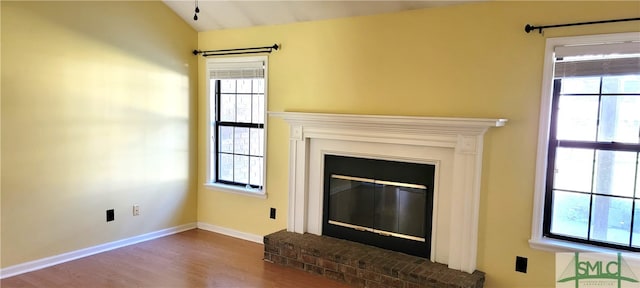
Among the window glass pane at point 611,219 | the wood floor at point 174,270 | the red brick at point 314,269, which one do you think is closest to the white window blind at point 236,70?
the wood floor at point 174,270

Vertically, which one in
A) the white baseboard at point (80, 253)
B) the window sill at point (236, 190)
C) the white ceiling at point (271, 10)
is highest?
the white ceiling at point (271, 10)

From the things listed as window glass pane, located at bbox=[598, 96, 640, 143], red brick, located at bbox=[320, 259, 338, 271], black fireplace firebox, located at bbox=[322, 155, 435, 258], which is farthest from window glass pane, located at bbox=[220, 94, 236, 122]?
window glass pane, located at bbox=[598, 96, 640, 143]

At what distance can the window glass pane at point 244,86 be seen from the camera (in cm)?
447

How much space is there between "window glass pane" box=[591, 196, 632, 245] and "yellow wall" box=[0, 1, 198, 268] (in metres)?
3.76

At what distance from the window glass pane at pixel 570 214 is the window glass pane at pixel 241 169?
2882 mm

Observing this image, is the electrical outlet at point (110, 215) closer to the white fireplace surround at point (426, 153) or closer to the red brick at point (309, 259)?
the white fireplace surround at point (426, 153)

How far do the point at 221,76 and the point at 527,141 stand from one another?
2.96 m

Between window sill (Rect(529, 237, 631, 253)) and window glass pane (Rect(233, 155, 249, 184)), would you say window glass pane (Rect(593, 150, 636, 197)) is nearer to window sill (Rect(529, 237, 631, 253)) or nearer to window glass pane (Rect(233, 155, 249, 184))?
window sill (Rect(529, 237, 631, 253))

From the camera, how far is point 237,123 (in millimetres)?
4578

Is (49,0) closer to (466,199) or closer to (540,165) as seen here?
(466,199)

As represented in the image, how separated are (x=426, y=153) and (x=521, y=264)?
3.36 ft

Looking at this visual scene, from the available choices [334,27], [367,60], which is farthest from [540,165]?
[334,27]

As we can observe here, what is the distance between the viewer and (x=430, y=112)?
3.33m

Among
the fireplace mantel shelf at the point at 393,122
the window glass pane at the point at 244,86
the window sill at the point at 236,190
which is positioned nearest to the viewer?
the fireplace mantel shelf at the point at 393,122
